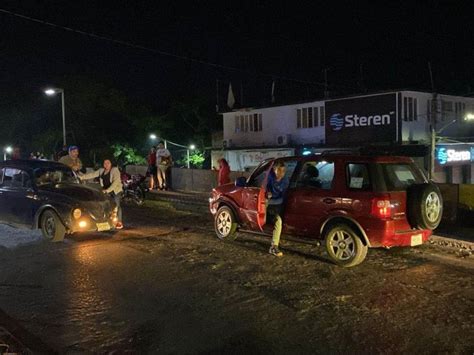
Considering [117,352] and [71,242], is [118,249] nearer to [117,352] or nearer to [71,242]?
[71,242]

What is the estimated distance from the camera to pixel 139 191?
57.4ft

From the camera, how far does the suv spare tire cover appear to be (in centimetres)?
781

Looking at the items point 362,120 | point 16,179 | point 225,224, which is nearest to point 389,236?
point 225,224

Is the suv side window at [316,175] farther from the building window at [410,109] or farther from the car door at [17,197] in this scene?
the building window at [410,109]

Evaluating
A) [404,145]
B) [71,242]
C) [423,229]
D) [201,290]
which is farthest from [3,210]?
[404,145]

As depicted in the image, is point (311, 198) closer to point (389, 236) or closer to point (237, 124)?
point (389, 236)

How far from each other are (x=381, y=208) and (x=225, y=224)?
3665 mm

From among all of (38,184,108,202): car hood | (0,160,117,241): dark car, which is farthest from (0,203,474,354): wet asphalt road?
(38,184,108,202): car hood

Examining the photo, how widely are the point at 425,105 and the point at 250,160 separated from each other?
11823 mm

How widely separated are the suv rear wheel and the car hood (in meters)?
4.90

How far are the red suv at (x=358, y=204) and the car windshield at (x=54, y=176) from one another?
519cm

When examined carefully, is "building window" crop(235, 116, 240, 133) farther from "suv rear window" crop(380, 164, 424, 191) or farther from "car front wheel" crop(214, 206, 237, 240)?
"suv rear window" crop(380, 164, 424, 191)

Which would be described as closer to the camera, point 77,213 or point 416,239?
point 416,239

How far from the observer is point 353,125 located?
2900 cm
